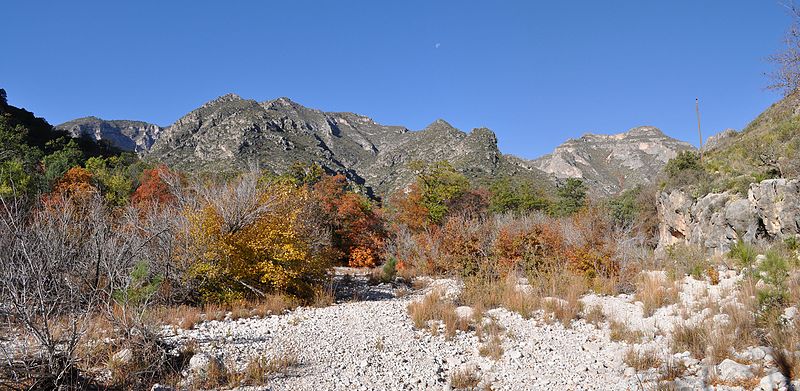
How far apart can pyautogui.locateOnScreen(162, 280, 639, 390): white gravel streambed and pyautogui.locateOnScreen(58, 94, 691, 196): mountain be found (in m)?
36.7

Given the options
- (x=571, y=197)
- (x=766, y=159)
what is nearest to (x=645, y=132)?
(x=571, y=197)

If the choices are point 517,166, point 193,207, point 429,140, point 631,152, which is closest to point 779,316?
point 193,207

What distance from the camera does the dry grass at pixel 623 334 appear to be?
21.2 ft

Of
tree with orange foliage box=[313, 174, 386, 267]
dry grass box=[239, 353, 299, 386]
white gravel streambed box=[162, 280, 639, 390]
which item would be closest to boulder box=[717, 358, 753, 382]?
white gravel streambed box=[162, 280, 639, 390]

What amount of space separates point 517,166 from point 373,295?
65750 mm

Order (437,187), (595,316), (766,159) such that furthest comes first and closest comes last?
1. (437,187)
2. (766,159)
3. (595,316)

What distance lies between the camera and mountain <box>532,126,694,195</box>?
100250mm

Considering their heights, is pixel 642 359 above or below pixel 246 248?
below

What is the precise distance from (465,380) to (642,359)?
2247 mm

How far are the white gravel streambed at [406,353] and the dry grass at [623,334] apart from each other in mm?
196

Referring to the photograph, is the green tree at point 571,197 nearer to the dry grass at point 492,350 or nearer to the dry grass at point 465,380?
the dry grass at point 492,350

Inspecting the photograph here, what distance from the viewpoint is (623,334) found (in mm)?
6715

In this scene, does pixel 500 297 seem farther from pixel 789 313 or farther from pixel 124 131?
pixel 124 131

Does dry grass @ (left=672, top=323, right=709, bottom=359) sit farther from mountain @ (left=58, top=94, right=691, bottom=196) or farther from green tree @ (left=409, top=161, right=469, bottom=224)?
mountain @ (left=58, top=94, right=691, bottom=196)
